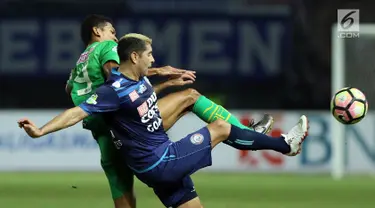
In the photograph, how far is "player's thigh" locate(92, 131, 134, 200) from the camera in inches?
328

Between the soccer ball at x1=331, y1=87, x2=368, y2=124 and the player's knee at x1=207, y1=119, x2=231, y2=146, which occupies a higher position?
the player's knee at x1=207, y1=119, x2=231, y2=146

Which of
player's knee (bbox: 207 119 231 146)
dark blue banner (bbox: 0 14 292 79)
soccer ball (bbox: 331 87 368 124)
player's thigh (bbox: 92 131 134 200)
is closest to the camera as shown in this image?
player's knee (bbox: 207 119 231 146)

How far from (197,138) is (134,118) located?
0.51 metres

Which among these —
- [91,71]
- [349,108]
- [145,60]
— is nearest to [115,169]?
[91,71]

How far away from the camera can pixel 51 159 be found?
696 inches

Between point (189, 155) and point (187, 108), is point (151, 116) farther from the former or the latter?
point (187, 108)

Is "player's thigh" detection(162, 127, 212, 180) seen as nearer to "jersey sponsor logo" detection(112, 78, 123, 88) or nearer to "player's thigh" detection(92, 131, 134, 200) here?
"jersey sponsor logo" detection(112, 78, 123, 88)

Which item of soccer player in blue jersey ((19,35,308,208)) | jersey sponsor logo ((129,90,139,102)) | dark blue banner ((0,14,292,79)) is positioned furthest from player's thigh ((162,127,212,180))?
dark blue banner ((0,14,292,79))

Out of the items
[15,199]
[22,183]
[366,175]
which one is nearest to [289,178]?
[366,175]

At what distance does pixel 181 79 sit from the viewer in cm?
820

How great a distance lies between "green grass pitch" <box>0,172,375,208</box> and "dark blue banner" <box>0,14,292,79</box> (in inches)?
148

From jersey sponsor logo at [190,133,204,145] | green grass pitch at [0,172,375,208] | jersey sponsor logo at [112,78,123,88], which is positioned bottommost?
green grass pitch at [0,172,375,208]

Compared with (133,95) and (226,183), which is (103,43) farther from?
(226,183)

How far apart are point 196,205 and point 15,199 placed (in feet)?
17.0
